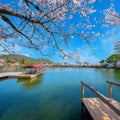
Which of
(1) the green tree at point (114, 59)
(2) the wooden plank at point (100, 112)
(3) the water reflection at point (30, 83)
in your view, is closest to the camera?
(2) the wooden plank at point (100, 112)

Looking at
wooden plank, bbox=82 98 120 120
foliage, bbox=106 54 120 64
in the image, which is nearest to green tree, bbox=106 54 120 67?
foliage, bbox=106 54 120 64

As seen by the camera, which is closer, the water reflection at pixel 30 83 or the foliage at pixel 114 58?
the water reflection at pixel 30 83

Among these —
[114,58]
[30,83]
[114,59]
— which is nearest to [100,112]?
[30,83]

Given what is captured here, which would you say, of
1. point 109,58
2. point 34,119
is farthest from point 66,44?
point 109,58

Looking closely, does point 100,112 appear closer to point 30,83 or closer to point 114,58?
point 30,83

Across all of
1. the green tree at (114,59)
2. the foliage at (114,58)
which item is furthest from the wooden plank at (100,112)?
the foliage at (114,58)

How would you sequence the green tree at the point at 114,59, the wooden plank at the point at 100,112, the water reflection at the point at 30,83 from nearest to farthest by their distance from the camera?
the wooden plank at the point at 100,112 → the water reflection at the point at 30,83 → the green tree at the point at 114,59

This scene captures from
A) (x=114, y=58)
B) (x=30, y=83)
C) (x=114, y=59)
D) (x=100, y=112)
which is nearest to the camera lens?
(x=100, y=112)

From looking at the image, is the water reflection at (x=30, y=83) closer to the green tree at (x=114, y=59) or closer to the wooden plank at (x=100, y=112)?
the wooden plank at (x=100, y=112)

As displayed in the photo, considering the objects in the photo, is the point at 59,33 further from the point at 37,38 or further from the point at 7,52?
the point at 7,52

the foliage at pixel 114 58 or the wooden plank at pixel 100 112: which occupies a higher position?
the foliage at pixel 114 58

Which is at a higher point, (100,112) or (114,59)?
(114,59)

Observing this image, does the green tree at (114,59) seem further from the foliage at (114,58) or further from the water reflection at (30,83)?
the water reflection at (30,83)

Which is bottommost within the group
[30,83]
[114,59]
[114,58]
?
[30,83]
